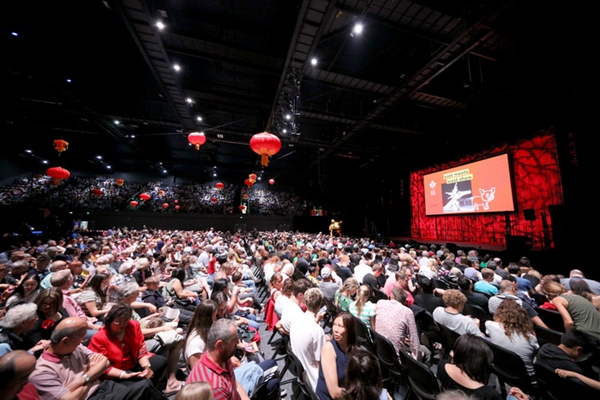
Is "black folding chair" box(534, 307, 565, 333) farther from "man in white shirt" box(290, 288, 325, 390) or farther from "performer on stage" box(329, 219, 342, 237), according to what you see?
"performer on stage" box(329, 219, 342, 237)

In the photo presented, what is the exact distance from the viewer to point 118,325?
194cm

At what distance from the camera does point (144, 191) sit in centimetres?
1777

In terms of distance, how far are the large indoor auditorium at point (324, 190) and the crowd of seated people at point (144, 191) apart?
0.66 feet

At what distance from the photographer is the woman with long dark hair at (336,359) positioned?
155 cm

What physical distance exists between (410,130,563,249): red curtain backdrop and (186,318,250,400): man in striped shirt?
10.0m

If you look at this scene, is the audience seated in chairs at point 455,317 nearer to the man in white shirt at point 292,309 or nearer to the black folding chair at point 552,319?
the black folding chair at point 552,319

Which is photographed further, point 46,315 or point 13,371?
point 46,315

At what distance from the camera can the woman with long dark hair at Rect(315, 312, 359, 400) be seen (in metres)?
1.55

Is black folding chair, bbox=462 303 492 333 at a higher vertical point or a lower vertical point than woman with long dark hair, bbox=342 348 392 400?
lower

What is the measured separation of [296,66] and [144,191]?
16.8 meters

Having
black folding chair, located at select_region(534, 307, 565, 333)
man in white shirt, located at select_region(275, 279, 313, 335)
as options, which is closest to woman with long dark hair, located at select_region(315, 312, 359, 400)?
man in white shirt, located at select_region(275, 279, 313, 335)

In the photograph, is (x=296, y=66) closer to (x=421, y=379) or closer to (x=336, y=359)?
(x=336, y=359)

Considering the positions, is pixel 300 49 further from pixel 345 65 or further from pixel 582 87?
pixel 582 87

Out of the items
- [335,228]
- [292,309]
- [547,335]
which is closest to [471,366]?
[292,309]
